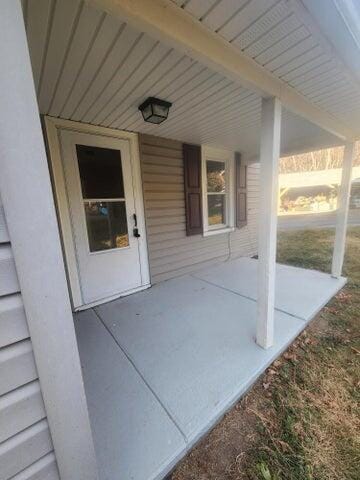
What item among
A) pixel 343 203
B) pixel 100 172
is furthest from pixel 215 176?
pixel 100 172

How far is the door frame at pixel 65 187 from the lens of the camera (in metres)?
2.33

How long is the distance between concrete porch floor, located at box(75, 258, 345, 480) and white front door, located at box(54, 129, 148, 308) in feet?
1.13

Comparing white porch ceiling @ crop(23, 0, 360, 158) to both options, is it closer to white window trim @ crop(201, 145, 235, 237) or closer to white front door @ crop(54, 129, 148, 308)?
white front door @ crop(54, 129, 148, 308)

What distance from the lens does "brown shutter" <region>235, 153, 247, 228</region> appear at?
167 inches

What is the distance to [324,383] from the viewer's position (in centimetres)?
163

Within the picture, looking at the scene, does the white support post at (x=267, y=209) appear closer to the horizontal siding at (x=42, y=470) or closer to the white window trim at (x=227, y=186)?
the horizontal siding at (x=42, y=470)

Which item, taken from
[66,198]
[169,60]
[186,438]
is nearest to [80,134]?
[66,198]

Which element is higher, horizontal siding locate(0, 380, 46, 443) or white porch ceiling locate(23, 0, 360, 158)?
white porch ceiling locate(23, 0, 360, 158)

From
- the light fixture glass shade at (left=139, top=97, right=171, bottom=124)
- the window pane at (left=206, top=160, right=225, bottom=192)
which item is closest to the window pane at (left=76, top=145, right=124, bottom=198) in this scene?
the light fixture glass shade at (left=139, top=97, right=171, bottom=124)

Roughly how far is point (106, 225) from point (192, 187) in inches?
Result: 59.6

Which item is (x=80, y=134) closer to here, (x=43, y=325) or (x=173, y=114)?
(x=173, y=114)

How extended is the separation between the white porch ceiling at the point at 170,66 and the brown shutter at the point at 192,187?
33.4 inches

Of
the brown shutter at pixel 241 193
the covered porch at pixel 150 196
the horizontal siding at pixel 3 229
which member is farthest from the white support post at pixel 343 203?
the horizontal siding at pixel 3 229

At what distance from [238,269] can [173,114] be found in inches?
107
